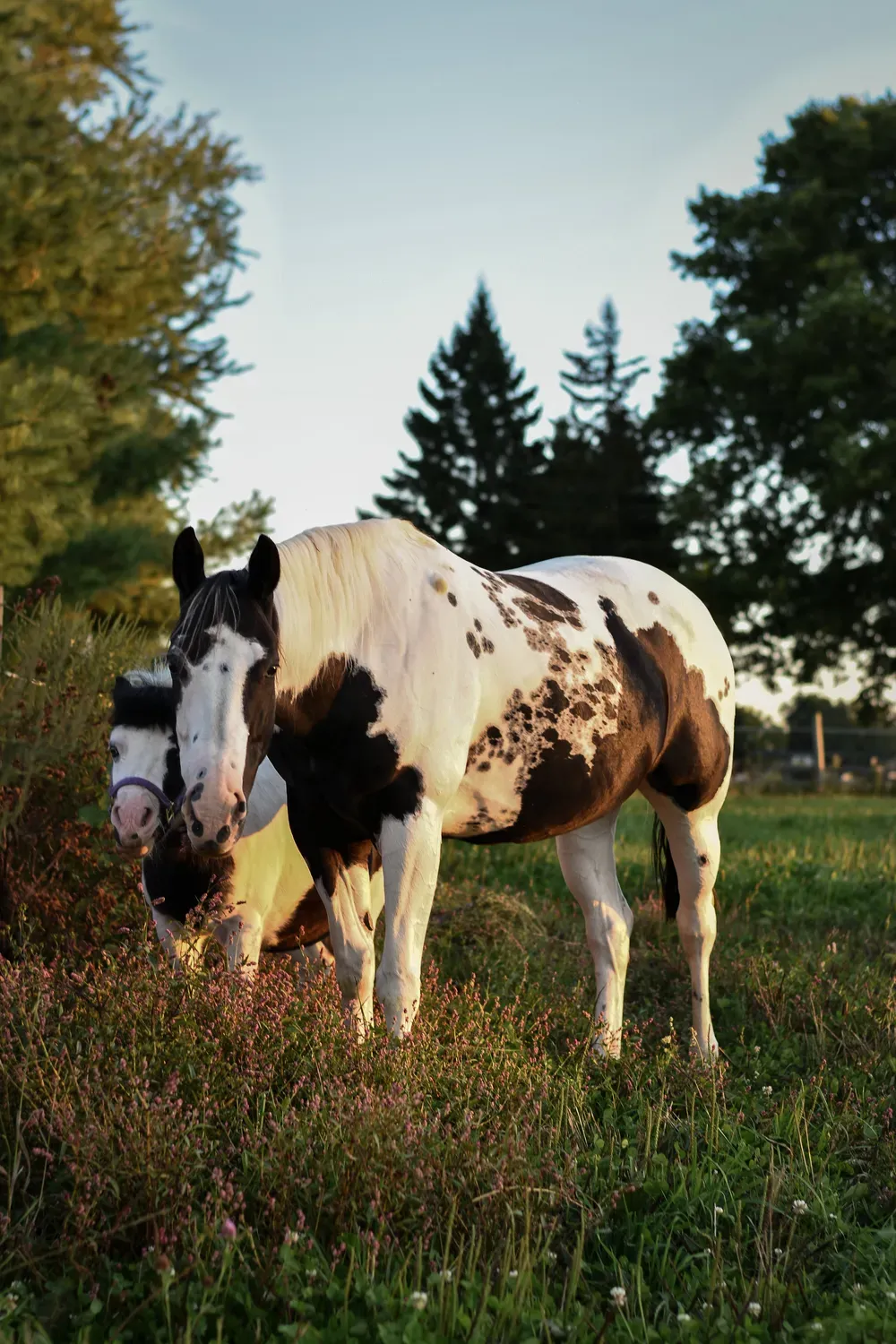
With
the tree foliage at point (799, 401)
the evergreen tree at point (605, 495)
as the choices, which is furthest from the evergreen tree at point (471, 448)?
the tree foliage at point (799, 401)

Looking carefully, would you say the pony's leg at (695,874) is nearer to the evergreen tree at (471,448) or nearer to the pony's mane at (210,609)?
the pony's mane at (210,609)

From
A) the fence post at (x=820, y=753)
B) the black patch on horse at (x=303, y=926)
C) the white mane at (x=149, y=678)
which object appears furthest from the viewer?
the fence post at (x=820, y=753)

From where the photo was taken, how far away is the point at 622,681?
14.4 ft

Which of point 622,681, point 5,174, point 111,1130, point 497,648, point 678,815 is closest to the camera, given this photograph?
point 111,1130

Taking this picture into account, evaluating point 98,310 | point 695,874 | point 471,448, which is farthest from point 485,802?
point 471,448

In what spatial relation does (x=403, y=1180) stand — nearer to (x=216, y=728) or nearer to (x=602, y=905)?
(x=216, y=728)

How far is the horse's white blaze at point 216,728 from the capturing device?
305 cm

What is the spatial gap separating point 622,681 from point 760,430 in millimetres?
22818

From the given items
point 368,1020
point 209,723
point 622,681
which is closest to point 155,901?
point 368,1020

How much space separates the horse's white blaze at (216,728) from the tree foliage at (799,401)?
21889 millimetres

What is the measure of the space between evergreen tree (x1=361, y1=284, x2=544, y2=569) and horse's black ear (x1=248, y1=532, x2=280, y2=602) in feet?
117

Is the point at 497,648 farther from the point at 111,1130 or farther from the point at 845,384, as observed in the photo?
the point at 845,384

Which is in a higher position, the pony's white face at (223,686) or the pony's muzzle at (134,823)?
the pony's white face at (223,686)

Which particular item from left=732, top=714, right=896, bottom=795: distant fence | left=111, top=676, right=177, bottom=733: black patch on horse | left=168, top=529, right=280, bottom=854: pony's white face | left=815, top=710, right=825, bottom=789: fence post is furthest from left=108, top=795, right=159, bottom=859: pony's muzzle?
left=815, top=710, right=825, bottom=789: fence post
